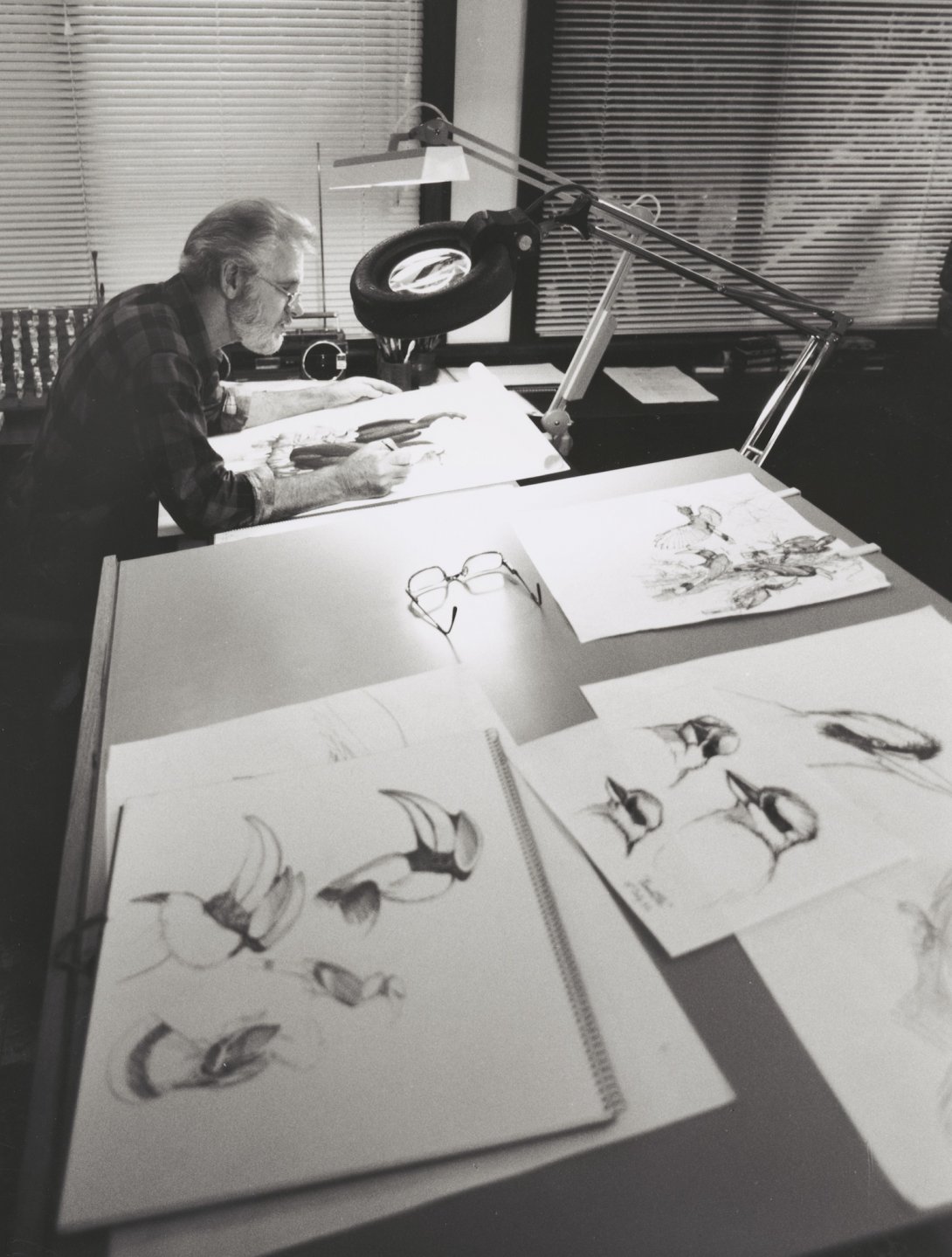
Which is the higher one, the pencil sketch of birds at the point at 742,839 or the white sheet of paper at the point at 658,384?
the pencil sketch of birds at the point at 742,839

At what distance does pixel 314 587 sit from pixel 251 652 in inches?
6.2

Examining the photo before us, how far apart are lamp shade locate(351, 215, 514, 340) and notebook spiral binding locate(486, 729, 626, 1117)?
1.45ft

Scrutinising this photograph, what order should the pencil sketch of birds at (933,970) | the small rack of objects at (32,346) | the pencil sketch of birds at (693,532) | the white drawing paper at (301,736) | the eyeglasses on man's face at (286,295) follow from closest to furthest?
the pencil sketch of birds at (933,970)
the white drawing paper at (301,736)
the pencil sketch of birds at (693,532)
the eyeglasses on man's face at (286,295)
the small rack of objects at (32,346)

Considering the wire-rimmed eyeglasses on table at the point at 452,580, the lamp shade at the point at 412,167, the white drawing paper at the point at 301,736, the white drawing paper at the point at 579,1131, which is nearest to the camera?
the white drawing paper at the point at 579,1131

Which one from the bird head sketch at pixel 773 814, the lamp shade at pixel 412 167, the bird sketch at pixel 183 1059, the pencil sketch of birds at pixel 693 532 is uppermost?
the lamp shade at pixel 412 167

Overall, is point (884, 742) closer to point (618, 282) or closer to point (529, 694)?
point (529, 694)

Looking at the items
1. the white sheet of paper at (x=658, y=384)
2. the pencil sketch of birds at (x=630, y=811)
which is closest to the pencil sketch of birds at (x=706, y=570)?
the pencil sketch of birds at (x=630, y=811)

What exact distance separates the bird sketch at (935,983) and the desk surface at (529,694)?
0.08 m

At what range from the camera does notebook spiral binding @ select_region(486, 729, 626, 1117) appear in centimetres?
62

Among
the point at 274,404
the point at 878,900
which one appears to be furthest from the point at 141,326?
the point at 878,900

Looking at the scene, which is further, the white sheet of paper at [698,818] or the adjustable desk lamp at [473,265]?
the adjustable desk lamp at [473,265]

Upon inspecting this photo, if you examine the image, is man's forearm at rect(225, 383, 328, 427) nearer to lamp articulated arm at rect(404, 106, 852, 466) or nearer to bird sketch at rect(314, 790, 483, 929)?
lamp articulated arm at rect(404, 106, 852, 466)

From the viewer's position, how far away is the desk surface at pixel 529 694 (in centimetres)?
56

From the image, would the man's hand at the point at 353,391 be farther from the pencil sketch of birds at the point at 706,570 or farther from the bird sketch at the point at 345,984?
the bird sketch at the point at 345,984
